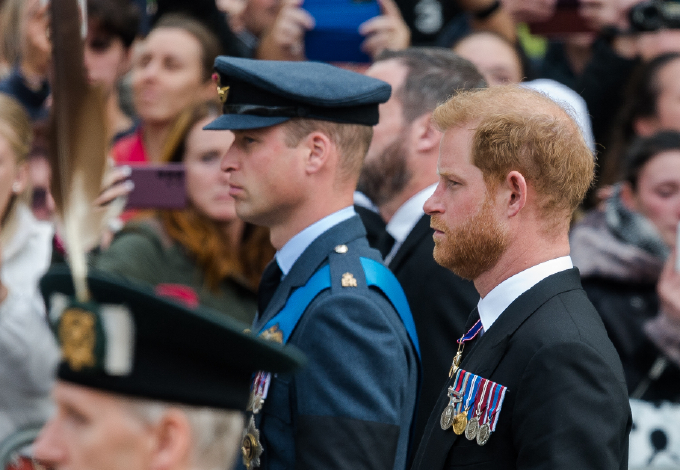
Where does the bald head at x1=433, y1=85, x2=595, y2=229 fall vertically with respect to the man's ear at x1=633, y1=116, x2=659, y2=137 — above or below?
above

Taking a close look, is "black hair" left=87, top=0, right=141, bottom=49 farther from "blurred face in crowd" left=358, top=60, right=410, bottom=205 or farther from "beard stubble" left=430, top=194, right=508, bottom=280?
"beard stubble" left=430, top=194, right=508, bottom=280

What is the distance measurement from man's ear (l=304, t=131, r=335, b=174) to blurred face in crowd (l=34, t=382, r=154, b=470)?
1.29m

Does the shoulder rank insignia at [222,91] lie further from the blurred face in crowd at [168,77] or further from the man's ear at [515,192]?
the blurred face in crowd at [168,77]

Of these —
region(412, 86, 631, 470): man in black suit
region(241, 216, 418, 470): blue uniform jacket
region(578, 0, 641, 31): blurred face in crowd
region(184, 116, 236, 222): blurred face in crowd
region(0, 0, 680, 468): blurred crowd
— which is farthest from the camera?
region(578, 0, 641, 31): blurred face in crowd

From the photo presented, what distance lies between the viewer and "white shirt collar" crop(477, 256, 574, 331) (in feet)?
7.58

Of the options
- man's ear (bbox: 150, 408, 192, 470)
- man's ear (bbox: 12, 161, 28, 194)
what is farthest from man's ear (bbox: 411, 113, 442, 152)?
man's ear (bbox: 150, 408, 192, 470)

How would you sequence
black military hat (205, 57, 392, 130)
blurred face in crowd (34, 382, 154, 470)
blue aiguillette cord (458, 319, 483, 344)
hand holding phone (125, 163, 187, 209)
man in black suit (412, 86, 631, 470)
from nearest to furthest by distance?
1. blurred face in crowd (34, 382, 154, 470)
2. man in black suit (412, 86, 631, 470)
3. blue aiguillette cord (458, 319, 483, 344)
4. black military hat (205, 57, 392, 130)
5. hand holding phone (125, 163, 187, 209)

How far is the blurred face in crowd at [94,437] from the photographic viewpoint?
1639mm

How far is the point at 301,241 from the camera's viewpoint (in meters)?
2.80

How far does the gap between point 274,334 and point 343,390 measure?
0.31 metres

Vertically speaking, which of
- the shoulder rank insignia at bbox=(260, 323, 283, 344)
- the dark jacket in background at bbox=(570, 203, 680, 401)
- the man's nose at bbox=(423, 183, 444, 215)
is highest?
the man's nose at bbox=(423, 183, 444, 215)

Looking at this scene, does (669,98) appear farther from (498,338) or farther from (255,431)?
(255,431)

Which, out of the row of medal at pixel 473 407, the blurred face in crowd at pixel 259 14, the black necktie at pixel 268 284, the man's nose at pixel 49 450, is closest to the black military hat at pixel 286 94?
the black necktie at pixel 268 284

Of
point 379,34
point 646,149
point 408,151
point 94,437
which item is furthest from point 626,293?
point 94,437
